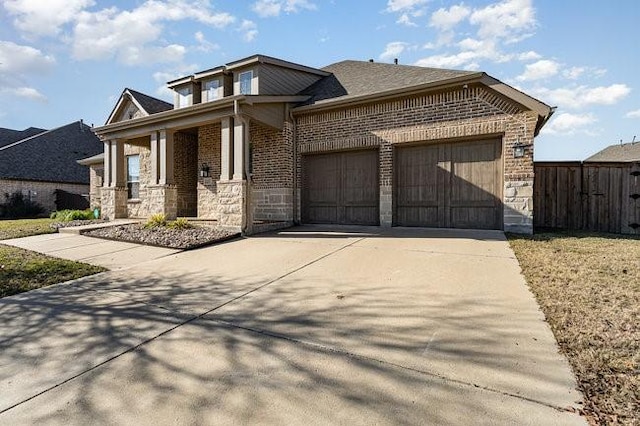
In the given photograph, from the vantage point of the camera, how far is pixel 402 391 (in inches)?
79.0

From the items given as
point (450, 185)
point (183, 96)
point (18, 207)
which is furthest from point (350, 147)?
point (18, 207)

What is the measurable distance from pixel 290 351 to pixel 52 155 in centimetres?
2826

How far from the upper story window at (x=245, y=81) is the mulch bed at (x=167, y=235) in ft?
18.4

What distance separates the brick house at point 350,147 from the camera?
26.3ft

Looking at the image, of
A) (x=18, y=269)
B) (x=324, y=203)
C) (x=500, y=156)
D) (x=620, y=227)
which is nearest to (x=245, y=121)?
(x=324, y=203)

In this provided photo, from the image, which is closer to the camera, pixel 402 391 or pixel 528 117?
pixel 402 391

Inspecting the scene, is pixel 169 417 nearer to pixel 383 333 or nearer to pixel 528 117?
pixel 383 333

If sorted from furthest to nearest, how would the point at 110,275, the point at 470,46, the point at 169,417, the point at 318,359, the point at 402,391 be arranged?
the point at 470,46 → the point at 110,275 → the point at 318,359 → the point at 402,391 → the point at 169,417

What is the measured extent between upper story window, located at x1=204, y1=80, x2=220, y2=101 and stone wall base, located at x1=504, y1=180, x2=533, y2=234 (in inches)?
410

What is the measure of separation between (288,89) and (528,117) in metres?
7.82

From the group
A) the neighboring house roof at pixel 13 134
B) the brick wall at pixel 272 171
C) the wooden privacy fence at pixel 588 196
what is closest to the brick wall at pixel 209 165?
the brick wall at pixel 272 171

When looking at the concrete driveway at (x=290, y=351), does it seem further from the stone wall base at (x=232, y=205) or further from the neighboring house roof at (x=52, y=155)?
the neighboring house roof at (x=52, y=155)

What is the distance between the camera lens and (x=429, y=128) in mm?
8625

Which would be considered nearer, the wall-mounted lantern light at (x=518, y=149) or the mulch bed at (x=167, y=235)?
the mulch bed at (x=167, y=235)
